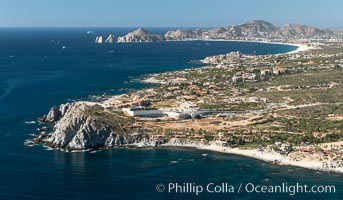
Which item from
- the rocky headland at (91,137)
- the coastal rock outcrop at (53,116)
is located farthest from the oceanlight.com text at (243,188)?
the coastal rock outcrop at (53,116)

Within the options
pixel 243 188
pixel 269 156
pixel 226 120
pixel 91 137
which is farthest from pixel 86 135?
pixel 243 188

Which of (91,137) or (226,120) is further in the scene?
(226,120)

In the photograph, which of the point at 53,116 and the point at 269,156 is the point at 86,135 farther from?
the point at 269,156

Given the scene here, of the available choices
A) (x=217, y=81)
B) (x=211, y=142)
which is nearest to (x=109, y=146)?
(x=211, y=142)

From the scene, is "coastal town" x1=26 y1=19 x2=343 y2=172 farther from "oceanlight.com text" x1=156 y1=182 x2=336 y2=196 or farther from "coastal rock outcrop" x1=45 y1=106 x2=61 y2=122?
"oceanlight.com text" x1=156 y1=182 x2=336 y2=196

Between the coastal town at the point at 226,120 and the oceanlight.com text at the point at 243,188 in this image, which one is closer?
the oceanlight.com text at the point at 243,188

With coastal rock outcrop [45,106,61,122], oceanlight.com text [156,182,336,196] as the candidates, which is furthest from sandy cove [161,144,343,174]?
coastal rock outcrop [45,106,61,122]

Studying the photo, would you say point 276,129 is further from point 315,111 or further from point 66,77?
point 66,77

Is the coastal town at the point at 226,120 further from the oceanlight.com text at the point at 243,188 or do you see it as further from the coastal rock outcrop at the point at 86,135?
the oceanlight.com text at the point at 243,188
